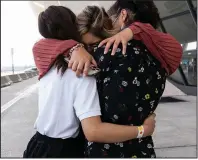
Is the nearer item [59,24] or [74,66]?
[74,66]

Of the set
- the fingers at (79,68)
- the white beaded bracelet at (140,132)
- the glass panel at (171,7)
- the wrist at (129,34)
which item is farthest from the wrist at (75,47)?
the glass panel at (171,7)

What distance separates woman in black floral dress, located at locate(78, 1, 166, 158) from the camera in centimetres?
130

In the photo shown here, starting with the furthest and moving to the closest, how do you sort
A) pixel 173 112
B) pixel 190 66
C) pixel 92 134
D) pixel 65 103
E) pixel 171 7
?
pixel 171 7 → pixel 190 66 → pixel 173 112 → pixel 65 103 → pixel 92 134

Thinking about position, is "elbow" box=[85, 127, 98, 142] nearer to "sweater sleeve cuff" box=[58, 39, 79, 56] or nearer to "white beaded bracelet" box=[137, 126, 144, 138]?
"white beaded bracelet" box=[137, 126, 144, 138]

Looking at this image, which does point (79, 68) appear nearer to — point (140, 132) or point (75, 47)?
point (75, 47)

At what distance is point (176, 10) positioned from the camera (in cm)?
1189

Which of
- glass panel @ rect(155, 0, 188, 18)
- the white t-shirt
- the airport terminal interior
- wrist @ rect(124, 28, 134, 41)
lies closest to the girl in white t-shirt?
the white t-shirt

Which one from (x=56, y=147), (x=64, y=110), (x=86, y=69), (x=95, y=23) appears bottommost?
(x=56, y=147)

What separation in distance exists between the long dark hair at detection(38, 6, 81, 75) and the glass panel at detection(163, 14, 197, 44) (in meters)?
10.6

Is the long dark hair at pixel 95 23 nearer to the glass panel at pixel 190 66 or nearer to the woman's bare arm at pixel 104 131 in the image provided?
the woman's bare arm at pixel 104 131

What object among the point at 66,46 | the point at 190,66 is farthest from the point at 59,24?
the point at 190,66

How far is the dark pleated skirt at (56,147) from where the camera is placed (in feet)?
4.73

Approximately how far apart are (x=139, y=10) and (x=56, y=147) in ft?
2.65

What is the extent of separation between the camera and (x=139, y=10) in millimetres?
1501
